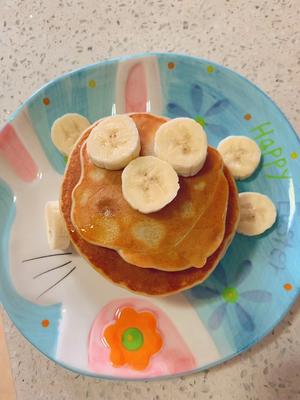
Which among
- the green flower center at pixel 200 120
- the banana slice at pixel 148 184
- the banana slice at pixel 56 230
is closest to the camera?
Answer: the banana slice at pixel 148 184

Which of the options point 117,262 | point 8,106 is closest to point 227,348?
point 117,262

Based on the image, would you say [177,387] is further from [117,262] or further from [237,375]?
[117,262]

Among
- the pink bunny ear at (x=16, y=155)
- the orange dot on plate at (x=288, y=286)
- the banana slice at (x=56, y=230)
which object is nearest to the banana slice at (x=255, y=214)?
the orange dot on plate at (x=288, y=286)

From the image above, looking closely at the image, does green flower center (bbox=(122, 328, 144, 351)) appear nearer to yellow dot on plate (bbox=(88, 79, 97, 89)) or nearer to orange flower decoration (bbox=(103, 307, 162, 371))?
orange flower decoration (bbox=(103, 307, 162, 371))

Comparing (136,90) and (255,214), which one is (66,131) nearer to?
(136,90)

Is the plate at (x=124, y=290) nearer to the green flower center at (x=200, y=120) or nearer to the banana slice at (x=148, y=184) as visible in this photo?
the green flower center at (x=200, y=120)

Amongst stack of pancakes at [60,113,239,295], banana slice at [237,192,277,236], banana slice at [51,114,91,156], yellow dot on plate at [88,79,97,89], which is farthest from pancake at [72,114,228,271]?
yellow dot on plate at [88,79,97,89]
